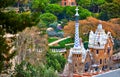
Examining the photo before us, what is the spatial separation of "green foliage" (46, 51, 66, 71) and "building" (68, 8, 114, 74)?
0.58 meters

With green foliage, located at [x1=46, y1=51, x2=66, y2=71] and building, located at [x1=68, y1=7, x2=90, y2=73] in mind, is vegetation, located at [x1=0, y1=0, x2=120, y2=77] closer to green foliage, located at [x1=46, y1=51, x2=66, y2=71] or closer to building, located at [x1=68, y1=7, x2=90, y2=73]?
green foliage, located at [x1=46, y1=51, x2=66, y2=71]

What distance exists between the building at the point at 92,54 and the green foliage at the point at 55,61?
578 millimetres

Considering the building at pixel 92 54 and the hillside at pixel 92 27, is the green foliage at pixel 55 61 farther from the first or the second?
the hillside at pixel 92 27

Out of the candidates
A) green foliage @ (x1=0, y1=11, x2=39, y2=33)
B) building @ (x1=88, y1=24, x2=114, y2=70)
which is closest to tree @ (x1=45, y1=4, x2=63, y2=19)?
building @ (x1=88, y1=24, x2=114, y2=70)

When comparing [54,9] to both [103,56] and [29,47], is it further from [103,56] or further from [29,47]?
[29,47]

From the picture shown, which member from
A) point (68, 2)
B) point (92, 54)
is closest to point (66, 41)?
point (92, 54)

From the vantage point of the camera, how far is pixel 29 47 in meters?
19.3

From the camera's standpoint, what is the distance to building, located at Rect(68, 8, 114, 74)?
72.0 ft

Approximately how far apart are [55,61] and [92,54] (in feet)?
6.77

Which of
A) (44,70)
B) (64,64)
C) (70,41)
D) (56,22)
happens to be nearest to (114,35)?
(70,41)

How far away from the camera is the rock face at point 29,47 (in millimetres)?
18609

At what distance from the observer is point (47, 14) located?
37281mm

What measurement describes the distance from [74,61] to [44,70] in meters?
5.53

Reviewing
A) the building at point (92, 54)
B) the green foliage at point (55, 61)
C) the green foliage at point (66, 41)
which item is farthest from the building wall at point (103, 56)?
the green foliage at point (66, 41)
